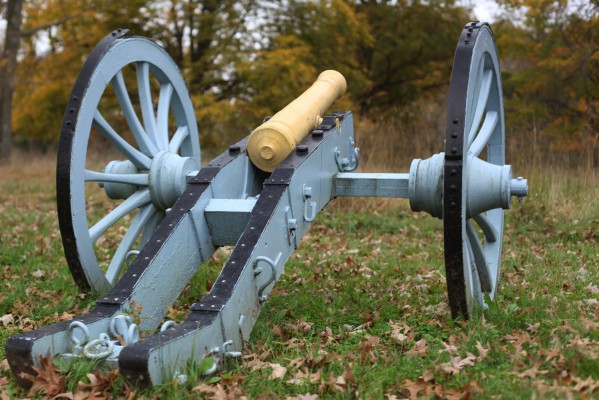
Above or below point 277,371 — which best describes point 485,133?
above

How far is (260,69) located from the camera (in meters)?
16.5

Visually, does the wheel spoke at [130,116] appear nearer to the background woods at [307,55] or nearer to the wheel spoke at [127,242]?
the wheel spoke at [127,242]

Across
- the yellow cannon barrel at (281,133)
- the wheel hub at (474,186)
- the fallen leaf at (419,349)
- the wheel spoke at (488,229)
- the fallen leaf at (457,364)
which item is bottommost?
the fallen leaf at (419,349)

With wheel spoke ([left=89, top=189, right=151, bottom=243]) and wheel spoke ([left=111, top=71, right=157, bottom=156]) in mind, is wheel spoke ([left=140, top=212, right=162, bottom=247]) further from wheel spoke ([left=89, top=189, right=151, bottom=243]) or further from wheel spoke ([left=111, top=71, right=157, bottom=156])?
wheel spoke ([left=111, top=71, right=157, bottom=156])

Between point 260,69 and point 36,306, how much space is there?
40.7 feet

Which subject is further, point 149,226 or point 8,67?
point 8,67

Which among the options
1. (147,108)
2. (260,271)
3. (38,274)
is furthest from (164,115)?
(260,271)

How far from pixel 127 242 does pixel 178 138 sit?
0.91 meters

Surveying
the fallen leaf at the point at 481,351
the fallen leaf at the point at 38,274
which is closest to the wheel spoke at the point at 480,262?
the fallen leaf at the point at 481,351

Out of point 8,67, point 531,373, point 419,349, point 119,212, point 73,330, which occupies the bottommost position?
point 419,349

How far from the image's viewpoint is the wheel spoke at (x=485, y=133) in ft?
13.7

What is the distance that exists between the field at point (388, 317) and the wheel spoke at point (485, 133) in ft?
2.93

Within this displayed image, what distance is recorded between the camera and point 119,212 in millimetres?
4504

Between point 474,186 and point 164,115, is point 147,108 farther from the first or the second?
point 474,186
